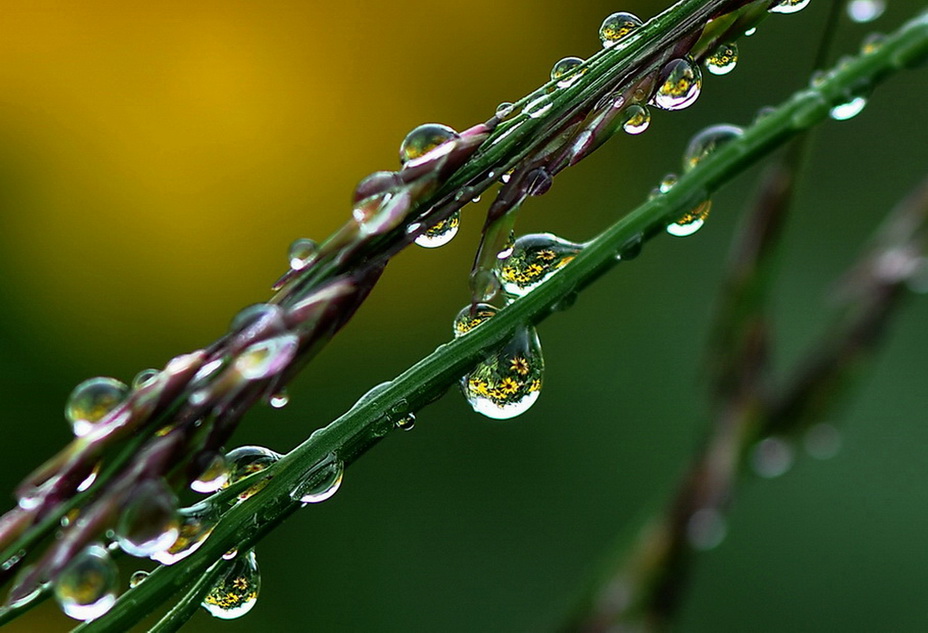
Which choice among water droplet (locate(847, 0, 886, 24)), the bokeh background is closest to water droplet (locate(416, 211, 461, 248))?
water droplet (locate(847, 0, 886, 24))

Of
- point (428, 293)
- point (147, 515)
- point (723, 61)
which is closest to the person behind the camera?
point (147, 515)

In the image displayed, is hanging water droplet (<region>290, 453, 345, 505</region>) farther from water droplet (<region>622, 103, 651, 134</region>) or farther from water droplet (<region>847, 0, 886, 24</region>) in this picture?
water droplet (<region>847, 0, 886, 24</region>)

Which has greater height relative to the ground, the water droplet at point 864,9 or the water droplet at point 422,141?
the water droplet at point 864,9

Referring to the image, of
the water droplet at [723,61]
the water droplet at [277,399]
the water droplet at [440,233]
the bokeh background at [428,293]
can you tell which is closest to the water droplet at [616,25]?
the water droplet at [723,61]

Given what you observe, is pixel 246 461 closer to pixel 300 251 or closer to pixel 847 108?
pixel 300 251

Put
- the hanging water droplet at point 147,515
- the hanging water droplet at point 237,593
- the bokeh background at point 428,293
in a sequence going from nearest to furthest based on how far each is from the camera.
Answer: the hanging water droplet at point 147,515 → the hanging water droplet at point 237,593 → the bokeh background at point 428,293

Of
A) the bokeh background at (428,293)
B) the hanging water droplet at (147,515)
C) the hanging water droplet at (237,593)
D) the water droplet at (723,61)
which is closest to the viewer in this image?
the hanging water droplet at (147,515)

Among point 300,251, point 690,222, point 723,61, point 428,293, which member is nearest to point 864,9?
point 723,61

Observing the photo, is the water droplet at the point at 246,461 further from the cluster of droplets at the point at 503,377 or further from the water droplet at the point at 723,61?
the water droplet at the point at 723,61
